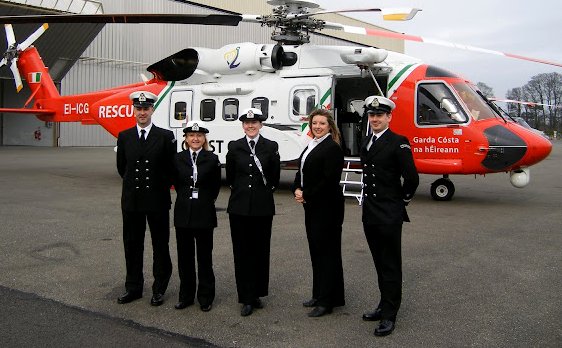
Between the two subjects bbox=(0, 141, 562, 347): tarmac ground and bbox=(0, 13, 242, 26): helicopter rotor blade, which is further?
bbox=(0, 13, 242, 26): helicopter rotor blade

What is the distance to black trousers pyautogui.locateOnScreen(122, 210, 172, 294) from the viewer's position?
4414mm

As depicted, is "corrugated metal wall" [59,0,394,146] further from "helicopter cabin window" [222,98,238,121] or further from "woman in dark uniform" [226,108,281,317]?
"woman in dark uniform" [226,108,281,317]

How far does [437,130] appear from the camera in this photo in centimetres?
974

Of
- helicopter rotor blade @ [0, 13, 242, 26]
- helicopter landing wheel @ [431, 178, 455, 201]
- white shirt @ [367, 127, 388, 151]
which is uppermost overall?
helicopter rotor blade @ [0, 13, 242, 26]

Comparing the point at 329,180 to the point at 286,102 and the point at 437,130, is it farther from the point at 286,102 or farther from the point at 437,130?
the point at 286,102

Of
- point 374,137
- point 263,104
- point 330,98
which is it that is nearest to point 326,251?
point 374,137

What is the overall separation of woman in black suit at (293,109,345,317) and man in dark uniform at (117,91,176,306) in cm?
117

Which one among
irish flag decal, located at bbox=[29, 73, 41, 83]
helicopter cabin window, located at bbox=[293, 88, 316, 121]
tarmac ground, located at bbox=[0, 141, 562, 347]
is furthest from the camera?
irish flag decal, located at bbox=[29, 73, 41, 83]

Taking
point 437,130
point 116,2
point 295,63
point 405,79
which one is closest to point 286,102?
point 295,63

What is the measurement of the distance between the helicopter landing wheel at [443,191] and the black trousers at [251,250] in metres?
6.88

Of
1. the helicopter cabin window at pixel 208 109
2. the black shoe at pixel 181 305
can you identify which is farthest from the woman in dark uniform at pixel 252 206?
the helicopter cabin window at pixel 208 109

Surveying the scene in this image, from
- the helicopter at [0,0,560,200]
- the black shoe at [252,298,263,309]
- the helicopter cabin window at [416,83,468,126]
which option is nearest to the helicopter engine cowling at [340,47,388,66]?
the helicopter at [0,0,560,200]

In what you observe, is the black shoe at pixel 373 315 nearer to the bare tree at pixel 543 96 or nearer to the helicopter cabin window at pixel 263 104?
the helicopter cabin window at pixel 263 104

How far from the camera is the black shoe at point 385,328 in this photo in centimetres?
371
